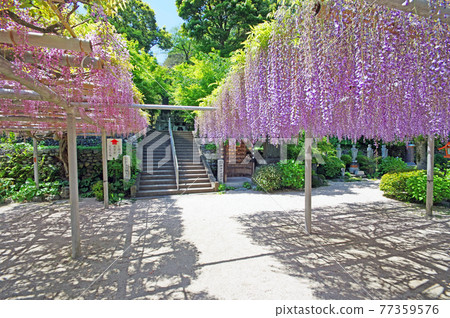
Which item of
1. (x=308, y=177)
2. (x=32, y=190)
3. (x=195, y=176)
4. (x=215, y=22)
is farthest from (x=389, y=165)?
(x=32, y=190)

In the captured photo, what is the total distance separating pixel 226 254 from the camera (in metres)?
3.26

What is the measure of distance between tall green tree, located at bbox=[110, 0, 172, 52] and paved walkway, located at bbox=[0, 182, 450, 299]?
14884 mm

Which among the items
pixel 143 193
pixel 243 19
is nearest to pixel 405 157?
pixel 243 19

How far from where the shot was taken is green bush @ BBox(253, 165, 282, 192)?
26.1ft

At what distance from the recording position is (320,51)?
256cm

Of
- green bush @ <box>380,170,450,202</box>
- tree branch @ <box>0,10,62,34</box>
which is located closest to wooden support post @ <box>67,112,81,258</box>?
tree branch @ <box>0,10,62,34</box>

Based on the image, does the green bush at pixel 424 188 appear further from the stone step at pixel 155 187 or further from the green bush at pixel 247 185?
the stone step at pixel 155 187

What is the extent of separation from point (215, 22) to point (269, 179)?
11.2m

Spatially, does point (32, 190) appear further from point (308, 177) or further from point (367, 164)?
point (367, 164)

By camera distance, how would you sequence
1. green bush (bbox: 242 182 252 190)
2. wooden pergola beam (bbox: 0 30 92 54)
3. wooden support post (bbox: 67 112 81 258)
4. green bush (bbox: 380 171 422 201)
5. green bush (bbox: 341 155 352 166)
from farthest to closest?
1. green bush (bbox: 341 155 352 166)
2. green bush (bbox: 242 182 252 190)
3. green bush (bbox: 380 171 422 201)
4. wooden support post (bbox: 67 112 81 258)
5. wooden pergola beam (bbox: 0 30 92 54)

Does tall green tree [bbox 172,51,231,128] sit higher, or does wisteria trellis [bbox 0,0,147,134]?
tall green tree [bbox 172,51,231,128]

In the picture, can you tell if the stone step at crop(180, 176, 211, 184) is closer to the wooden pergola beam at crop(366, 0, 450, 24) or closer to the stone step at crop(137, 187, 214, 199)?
the stone step at crop(137, 187, 214, 199)

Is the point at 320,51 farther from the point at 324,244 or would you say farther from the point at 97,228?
the point at 97,228

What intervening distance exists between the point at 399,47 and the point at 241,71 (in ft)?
9.53
